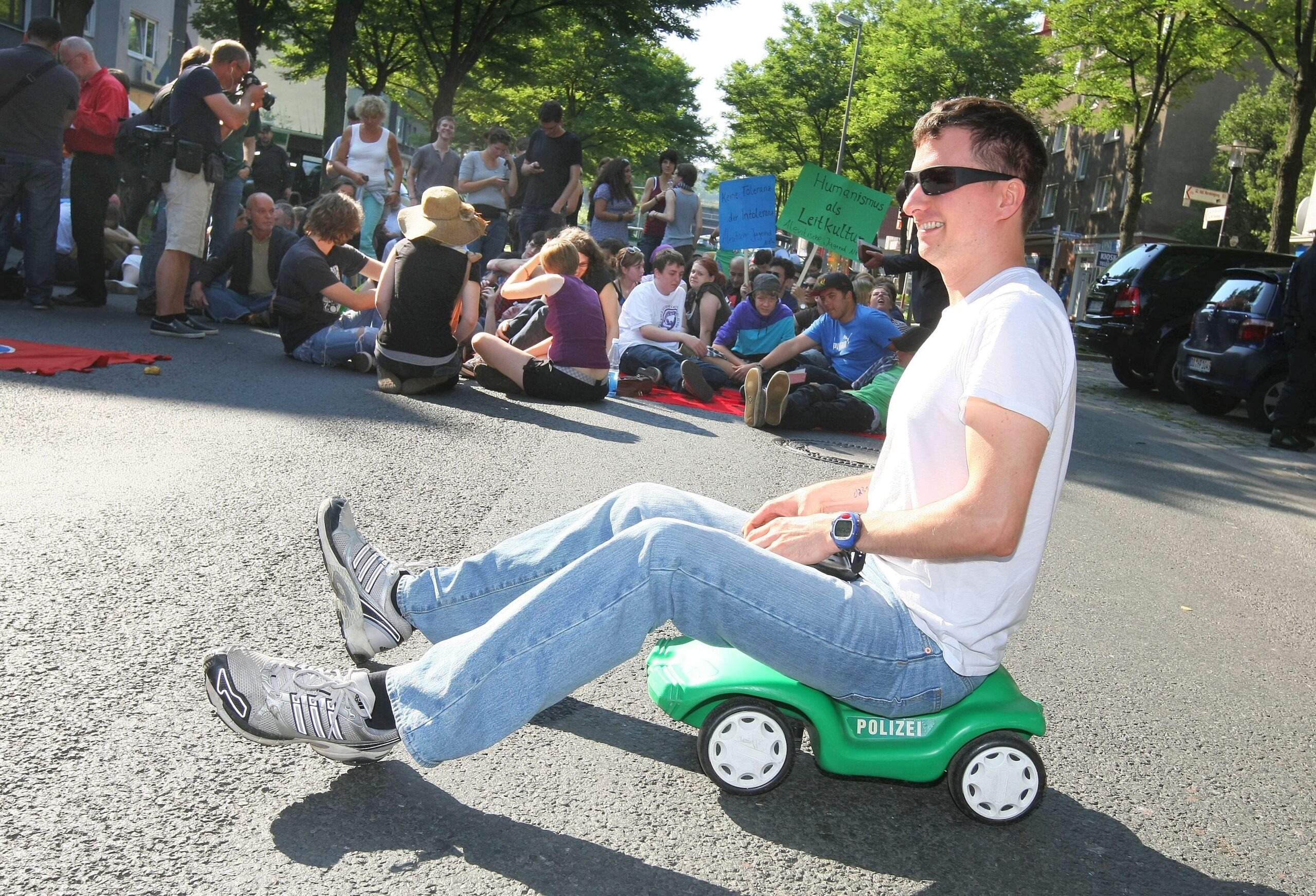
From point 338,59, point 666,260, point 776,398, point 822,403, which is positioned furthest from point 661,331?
point 338,59

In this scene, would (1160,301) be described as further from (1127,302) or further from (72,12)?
(72,12)

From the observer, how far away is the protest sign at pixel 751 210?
16.9 m

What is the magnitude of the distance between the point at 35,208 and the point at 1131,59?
29537mm

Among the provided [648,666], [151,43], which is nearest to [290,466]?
[648,666]

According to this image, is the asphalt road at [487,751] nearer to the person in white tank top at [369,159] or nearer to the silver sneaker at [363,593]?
the silver sneaker at [363,593]

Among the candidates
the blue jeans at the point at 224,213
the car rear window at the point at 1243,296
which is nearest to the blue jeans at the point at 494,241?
the blue jeans at the point at 224,213

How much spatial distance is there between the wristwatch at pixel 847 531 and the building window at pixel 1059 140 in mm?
56439

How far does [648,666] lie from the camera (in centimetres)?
310

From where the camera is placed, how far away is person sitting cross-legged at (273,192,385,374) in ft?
30.7

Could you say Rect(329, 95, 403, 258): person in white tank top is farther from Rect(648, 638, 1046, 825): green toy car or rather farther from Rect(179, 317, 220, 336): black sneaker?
Rect(648, 638, 1046, 825): green toy car

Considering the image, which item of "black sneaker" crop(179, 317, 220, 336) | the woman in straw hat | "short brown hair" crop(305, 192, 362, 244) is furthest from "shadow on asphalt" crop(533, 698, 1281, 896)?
"black sneaker" crop(179, 317, 220, 336)

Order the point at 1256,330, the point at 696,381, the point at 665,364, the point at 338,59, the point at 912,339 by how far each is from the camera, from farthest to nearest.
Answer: the point at 338,59 → the point at 1256,330 → the point at 665,364 → the point at 696,381 → the point at 912,339

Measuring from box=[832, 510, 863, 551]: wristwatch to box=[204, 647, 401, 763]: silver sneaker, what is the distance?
1.04m

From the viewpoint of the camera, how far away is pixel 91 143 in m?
10.4
